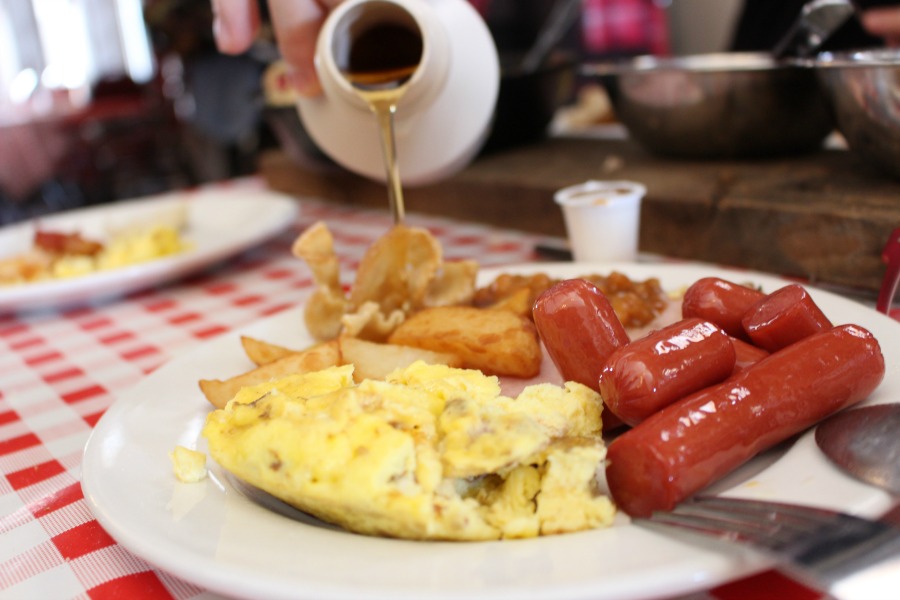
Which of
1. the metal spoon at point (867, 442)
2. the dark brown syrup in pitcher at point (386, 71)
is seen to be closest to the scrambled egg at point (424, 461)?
the metal spoon at point (867, 442)

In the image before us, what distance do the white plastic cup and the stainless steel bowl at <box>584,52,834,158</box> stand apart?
580 mm

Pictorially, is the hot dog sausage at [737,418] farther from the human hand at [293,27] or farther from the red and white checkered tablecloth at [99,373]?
the human hand at [293,27]

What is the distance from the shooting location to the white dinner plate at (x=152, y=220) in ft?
8.00

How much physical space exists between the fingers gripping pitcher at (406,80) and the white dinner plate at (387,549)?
91cm

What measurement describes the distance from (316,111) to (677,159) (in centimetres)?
134

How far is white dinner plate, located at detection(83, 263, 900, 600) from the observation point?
0.80 m

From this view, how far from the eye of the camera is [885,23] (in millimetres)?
3168

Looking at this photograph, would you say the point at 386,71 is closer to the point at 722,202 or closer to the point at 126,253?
the point at 722,202

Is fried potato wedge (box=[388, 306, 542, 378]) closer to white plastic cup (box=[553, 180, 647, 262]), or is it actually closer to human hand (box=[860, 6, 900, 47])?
white plastic cup (box=[553, 180, 647, 262])

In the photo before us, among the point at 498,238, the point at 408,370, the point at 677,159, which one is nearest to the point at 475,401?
the point at 408,370

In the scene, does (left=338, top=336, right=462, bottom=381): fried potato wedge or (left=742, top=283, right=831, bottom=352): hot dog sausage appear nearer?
(left=742, top=283, right=831, bottom=352): hot dog sausage

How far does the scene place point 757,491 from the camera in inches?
36.9

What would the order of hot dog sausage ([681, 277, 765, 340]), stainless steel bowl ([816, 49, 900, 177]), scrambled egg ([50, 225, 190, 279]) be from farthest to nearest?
scrambled egg ([50, 225, 190, 279]), stainless steel bowl ([816, 49, 900, 177]), hot dog sausage ([681, 277, 765, 340])

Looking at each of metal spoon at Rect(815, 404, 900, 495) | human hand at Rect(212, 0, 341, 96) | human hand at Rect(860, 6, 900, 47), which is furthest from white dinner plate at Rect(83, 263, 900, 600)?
human hand at Rect(860, 6, 900, 47)
